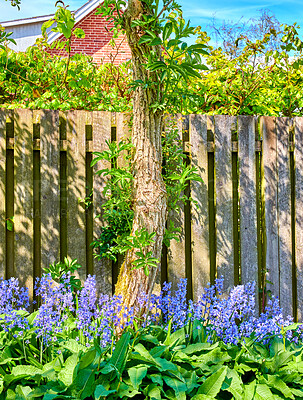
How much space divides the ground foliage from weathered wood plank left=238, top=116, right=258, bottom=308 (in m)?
0.69

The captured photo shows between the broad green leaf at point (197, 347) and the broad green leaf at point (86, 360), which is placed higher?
the broad green leaf at point (86, 360)

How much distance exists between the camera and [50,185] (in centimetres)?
322

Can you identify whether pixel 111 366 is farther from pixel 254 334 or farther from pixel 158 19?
pixel 158 19

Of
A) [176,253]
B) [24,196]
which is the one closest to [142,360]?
[176,253]

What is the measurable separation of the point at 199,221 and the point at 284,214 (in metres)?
0.78

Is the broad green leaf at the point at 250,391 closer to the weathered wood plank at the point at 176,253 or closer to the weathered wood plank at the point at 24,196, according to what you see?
the weathered wood plank at the point at 176,253

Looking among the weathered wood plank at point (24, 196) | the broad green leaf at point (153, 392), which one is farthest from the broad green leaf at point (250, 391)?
the weathered wood plank at point (24, 196)

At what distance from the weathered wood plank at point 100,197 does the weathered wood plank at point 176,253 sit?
0.48 metres

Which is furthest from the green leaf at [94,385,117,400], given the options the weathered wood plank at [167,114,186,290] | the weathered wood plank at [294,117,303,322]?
the weathered wood plank at [294,117,303,322]

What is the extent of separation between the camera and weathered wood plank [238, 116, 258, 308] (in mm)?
3406

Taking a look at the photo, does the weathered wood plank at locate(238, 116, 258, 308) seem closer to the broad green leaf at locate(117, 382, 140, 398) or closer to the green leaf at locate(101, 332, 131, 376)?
the green leaf at locate(101, 332, 131, 376)

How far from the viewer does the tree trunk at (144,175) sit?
280 cm

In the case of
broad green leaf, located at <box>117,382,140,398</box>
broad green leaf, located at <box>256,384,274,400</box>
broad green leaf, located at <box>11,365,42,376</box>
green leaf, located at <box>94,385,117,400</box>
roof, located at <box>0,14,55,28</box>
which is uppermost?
roof, located at <box>0,14,55,28</box>

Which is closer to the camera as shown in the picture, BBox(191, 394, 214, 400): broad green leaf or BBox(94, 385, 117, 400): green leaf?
BBox(94, 385, 117, 400): green leaf
